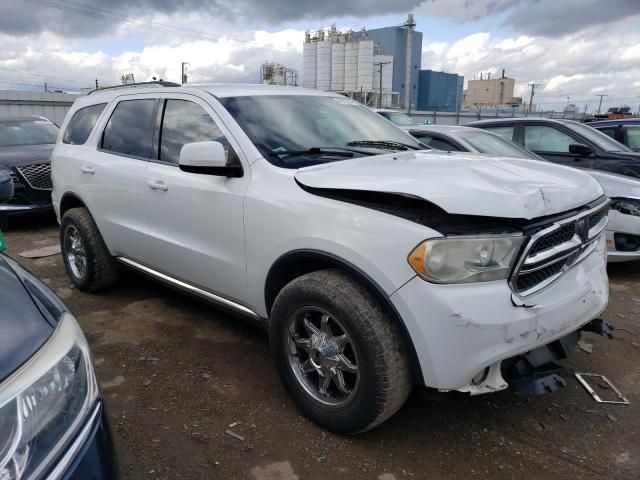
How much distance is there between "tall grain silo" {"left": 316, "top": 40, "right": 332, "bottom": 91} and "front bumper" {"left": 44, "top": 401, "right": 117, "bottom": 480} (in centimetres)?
5476

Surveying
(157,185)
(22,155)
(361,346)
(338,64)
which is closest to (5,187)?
(157,185)

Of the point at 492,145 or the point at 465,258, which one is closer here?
the point at 465,258

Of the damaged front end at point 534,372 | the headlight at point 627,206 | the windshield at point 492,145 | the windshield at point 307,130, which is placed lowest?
the damaged front end at point 534,372

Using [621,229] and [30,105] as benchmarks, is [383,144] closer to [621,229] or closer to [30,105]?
[621,229]

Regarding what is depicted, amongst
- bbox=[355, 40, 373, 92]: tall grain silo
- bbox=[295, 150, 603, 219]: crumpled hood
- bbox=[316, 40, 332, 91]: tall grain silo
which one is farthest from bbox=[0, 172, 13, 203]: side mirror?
bbox=[316, 40, 332, 91]: tall grain silo

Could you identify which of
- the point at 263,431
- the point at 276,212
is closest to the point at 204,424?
the point at 263,431

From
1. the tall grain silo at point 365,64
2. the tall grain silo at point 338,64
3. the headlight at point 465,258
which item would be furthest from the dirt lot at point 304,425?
the tall grain silo at point 338,64

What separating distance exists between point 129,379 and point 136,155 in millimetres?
1670

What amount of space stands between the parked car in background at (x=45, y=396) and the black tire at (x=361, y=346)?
1130mm

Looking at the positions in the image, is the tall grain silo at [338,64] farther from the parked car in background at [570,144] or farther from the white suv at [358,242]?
the white suv at [358,242]

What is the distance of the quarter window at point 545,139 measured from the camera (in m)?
7.04

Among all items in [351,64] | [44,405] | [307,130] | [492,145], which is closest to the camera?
[44,405]

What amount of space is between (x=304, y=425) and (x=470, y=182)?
154cm

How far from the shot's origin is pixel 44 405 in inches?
50.6
